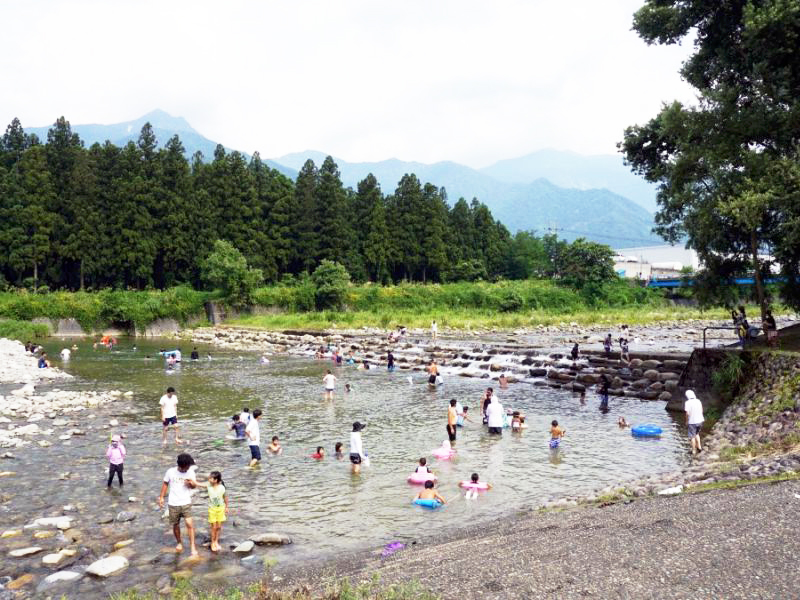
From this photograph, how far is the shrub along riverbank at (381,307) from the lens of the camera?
59.2m

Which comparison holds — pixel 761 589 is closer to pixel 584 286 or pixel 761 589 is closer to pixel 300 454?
pixel 300 454

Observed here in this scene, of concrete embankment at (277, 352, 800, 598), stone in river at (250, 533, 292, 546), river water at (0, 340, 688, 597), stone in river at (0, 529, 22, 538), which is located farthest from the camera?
river water at (0, 340, 688, 597)

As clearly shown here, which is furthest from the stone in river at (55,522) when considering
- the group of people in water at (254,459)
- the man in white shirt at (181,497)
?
the man in white shirt at (181,497)

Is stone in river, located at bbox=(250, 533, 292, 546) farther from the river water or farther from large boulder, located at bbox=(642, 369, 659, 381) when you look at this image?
large boulder, located at bbox=(642, 369, 659, 381)

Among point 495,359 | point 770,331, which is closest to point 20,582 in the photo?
point 770,331

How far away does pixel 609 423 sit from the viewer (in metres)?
21.9

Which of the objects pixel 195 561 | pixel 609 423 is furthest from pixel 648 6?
pixel 195 561

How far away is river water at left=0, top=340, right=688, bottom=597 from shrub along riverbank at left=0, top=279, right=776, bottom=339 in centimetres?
3176

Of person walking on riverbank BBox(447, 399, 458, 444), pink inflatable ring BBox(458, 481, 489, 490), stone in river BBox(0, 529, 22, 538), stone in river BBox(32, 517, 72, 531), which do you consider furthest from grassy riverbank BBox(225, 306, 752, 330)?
stone in river BBox(0, 529, 22, 538)

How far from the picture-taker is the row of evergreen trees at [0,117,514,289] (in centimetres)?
6397

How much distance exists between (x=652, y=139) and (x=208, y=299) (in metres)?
50.6

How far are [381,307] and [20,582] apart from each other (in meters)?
61.1

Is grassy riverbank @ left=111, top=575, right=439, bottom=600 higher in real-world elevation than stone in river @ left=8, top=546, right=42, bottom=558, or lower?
higher

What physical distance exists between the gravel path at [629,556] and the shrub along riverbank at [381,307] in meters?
44.9
